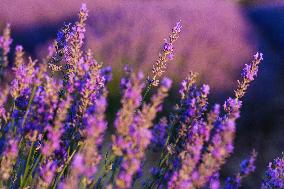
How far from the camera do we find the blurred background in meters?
2.58

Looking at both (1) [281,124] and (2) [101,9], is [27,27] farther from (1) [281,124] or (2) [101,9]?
(1) [281,124]

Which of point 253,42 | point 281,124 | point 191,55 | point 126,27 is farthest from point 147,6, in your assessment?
point 281,124

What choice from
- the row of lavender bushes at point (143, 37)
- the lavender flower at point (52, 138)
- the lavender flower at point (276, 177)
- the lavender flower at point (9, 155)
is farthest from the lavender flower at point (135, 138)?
the row of lavender bushes at point (143, 37)

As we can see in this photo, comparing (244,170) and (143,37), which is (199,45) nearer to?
(143,37)

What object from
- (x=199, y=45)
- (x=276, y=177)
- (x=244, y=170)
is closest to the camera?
(x=244, y=170)

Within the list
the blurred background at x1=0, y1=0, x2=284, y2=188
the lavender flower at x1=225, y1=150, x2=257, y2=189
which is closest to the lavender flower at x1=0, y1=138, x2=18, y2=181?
the lavender flower at x1=225, y1=150, x2=257, y2=189

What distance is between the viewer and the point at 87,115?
3.88 feet

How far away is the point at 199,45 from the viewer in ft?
8.77

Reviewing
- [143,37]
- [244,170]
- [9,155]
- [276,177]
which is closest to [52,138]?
[9,155]

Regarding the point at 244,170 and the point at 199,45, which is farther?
the point at 199,45

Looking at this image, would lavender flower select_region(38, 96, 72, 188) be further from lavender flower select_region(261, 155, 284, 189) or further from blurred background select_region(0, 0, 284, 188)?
blurred background select_region(0, 0, 284, 188)

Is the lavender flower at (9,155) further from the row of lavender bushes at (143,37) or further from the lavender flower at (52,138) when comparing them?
the row of lavender bushes at (143,37)

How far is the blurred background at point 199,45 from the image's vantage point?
2576 millimetres

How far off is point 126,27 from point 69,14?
1.02ft
